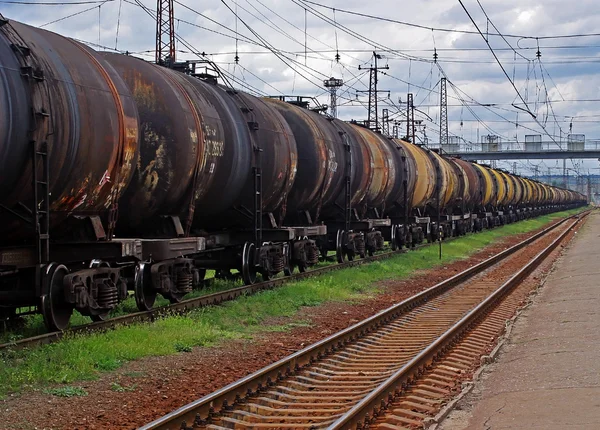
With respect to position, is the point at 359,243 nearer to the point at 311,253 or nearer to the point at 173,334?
the point at 311,253

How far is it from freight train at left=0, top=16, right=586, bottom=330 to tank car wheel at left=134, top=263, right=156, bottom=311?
0.07 ft

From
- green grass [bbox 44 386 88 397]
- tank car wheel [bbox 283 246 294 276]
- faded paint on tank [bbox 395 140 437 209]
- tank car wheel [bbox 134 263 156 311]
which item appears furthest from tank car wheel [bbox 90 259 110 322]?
faded paint on tank [bbox 395 140 437 209]

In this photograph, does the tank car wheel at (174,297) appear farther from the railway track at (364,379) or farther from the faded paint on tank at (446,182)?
the faded paint on tank at (446,182)

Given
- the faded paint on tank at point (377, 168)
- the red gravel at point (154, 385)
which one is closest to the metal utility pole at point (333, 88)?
the faded paint on tank at point (377, 168)

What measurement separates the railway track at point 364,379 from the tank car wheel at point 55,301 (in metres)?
2.90

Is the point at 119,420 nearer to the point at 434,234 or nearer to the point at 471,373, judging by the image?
the point at 471,373

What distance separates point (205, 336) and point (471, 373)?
11.7 ft

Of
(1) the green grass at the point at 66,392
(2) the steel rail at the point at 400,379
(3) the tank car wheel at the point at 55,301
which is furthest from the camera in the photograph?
(3) the tank car wheel at the point at 55,301

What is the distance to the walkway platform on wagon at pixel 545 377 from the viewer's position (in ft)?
23.8

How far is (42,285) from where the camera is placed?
9883 millimetres

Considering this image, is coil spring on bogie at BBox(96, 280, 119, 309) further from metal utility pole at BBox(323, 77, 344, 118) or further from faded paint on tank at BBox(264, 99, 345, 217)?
metal utility pole at BBox(323, 77, 344, 118)

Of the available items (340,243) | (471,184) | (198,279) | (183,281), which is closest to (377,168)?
(340,243)

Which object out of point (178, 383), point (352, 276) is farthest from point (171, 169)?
point (352, 276)

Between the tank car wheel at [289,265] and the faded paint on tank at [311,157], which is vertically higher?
the faded paint on tank at [311,157]
